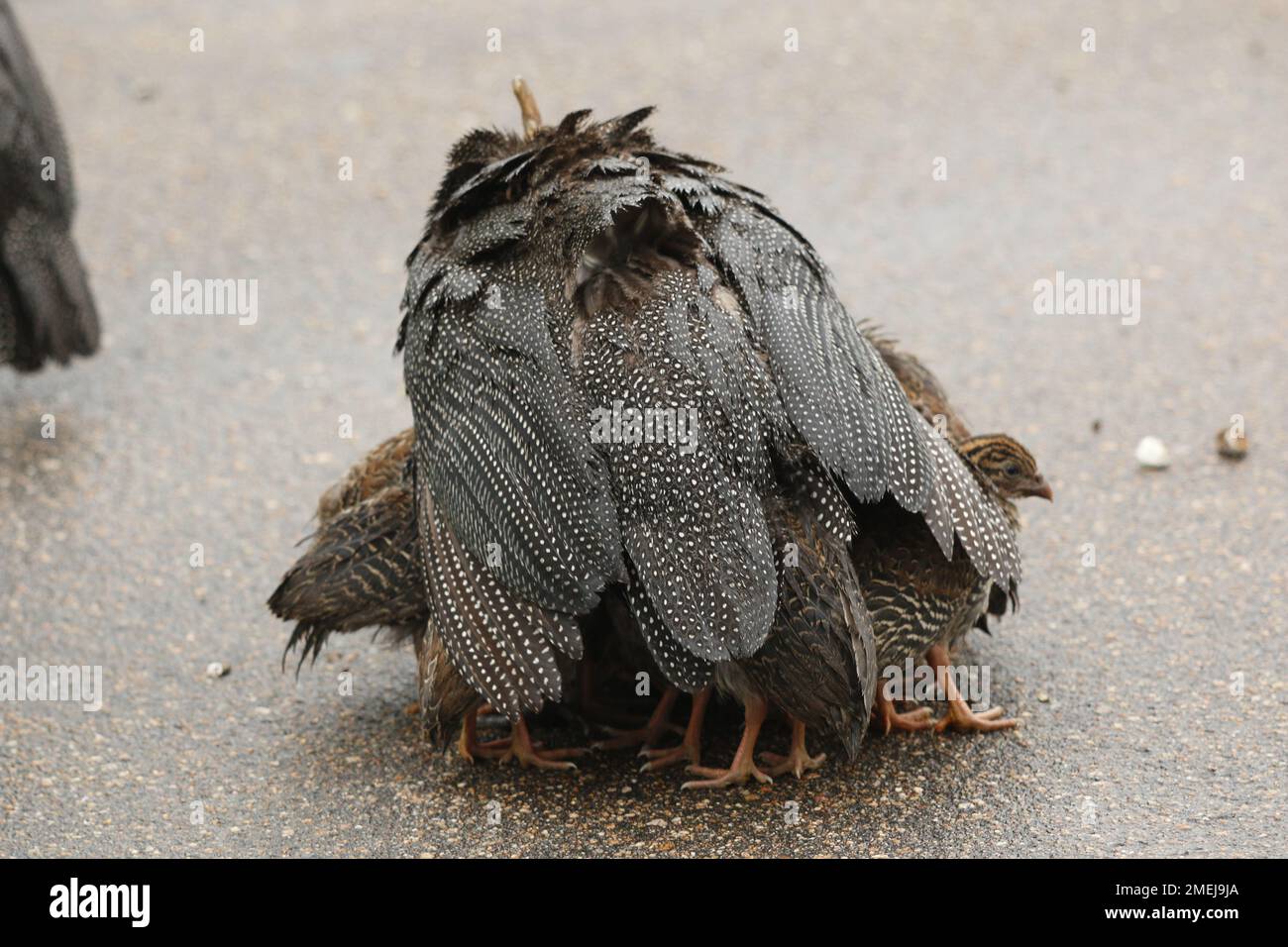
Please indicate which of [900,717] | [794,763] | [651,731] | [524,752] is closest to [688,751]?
[651,731]

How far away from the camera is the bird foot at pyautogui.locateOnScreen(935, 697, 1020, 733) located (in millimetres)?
4258

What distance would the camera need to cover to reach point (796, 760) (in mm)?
4082

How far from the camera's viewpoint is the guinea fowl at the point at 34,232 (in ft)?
20.7

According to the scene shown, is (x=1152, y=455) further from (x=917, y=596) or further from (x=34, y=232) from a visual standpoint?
(x=34, y=232)

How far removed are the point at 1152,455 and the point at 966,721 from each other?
Result: 179 centimetres

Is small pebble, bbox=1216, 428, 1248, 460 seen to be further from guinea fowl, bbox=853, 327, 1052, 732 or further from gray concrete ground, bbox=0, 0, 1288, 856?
guinea fowl, bbox=853, 327, 1052, 732

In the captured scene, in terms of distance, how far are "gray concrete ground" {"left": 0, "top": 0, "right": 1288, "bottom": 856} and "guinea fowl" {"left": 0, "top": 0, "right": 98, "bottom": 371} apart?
0.28m

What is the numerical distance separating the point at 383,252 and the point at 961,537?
4345 mm

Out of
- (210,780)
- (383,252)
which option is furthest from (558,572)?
(383,252)

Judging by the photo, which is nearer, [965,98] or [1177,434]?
[1177,434]

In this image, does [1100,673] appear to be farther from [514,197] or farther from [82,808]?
[82,808]

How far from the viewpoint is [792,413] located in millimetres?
3824

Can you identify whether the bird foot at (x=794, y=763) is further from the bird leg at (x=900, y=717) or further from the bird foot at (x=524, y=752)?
the bird foot at (x=524, y=752)

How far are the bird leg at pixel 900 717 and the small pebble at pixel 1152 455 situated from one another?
1.73 metres
